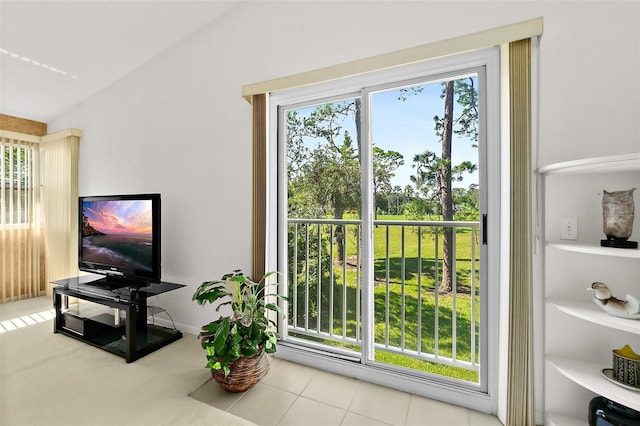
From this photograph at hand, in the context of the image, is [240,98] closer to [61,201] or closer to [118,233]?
[118,233]

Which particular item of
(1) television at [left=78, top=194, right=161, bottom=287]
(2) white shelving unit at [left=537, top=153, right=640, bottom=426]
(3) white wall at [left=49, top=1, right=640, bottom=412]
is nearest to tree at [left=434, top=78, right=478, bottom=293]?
(3) white wall at [left=49, top=1, right=640, bottom=412]

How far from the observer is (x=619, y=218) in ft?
4.02

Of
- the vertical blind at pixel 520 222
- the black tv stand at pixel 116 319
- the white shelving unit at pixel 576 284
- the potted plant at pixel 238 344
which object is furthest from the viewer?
the black tv stand at pixel 116 319

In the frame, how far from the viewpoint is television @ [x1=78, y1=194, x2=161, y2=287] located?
8.07 feet

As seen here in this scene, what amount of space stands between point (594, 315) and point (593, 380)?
30 centimetres

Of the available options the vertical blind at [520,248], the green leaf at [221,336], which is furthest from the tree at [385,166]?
the green leaf at [221,336]

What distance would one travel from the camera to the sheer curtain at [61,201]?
3.49 m

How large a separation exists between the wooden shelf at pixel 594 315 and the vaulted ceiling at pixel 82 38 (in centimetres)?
312

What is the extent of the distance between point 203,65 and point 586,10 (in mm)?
2718

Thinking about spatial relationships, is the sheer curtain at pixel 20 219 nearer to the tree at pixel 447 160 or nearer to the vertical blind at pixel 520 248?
the tree at pixel 447 160

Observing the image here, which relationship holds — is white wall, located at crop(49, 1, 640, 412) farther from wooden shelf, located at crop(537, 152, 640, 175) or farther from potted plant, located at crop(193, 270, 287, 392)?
potted plant, located at crop(193, 270, 287, 392)

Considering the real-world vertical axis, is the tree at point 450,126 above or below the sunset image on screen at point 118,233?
above

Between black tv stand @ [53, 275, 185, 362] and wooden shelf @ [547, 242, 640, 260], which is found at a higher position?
wooden shelf @ [547, 242, 640, 260]

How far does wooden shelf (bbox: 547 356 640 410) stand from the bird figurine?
307 millimetres
